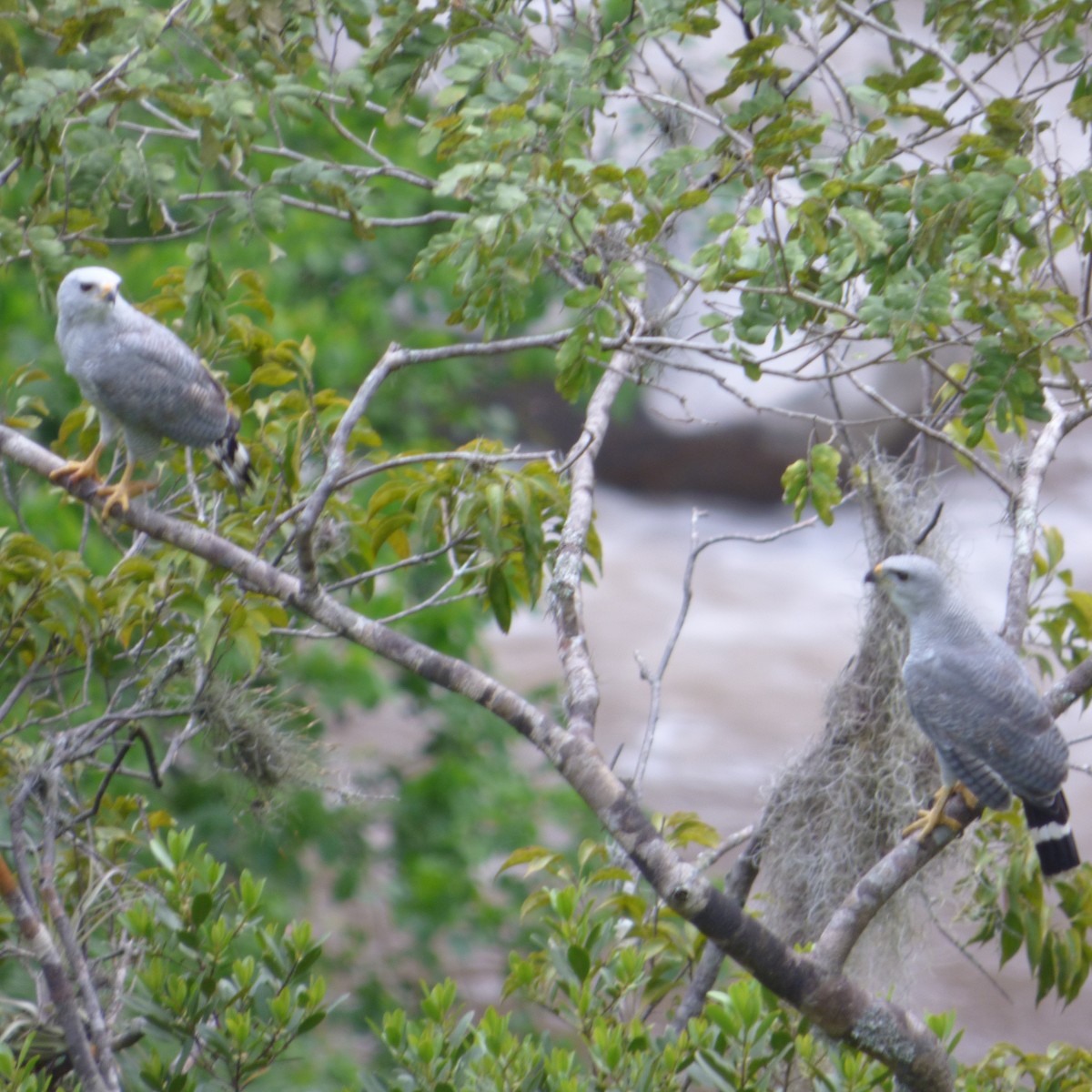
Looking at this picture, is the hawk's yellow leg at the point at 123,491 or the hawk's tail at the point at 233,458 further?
the hawk's tail at the point at 233,458

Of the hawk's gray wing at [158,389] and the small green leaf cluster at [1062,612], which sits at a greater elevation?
the hawk's gray wing at [158,389]

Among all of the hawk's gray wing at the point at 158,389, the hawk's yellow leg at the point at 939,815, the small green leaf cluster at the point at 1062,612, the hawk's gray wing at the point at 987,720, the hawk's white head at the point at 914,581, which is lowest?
the hawk's yellow leg at the point at 939,815

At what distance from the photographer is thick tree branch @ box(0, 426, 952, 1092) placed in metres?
1.71

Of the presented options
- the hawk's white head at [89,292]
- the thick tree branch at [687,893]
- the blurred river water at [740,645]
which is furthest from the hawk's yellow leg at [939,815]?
the blurred river water at [740,645]

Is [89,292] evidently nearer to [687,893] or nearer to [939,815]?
[687,893]

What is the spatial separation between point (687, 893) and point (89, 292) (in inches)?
79.1

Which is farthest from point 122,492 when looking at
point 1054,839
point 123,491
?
point 1054,839

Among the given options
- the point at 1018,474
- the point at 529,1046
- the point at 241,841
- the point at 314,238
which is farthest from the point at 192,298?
the point at 314,238

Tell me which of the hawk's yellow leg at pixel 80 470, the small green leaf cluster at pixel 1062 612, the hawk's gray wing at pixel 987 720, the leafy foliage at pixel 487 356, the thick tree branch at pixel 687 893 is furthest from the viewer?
the small green leaf cluster at pixel 1062 612

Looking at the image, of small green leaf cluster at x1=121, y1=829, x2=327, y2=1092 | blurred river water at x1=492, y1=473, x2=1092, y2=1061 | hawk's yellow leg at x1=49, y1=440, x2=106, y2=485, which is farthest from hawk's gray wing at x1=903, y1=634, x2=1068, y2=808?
blurred river water at x1=492, y1=473, x2=1092, y2=1061

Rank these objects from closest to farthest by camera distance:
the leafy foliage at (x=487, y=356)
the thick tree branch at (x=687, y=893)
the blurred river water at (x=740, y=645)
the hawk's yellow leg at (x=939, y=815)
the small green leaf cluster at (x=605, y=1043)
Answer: the thick tree branch at (x=687, y=893) < the small green leaf cluster at (x=605, y=1043) < the leafy foliage at (x=487, y=356) < the hawk's yellow leg at (x=939, y=815) < the blurred river water at (x=740, y=645)

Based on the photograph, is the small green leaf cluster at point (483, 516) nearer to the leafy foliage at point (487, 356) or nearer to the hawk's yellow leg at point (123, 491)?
the leafy foliage at point (487, 356)

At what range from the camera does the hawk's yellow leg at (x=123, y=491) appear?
7.97 ft

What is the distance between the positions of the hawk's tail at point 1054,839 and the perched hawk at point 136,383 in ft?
5.96
